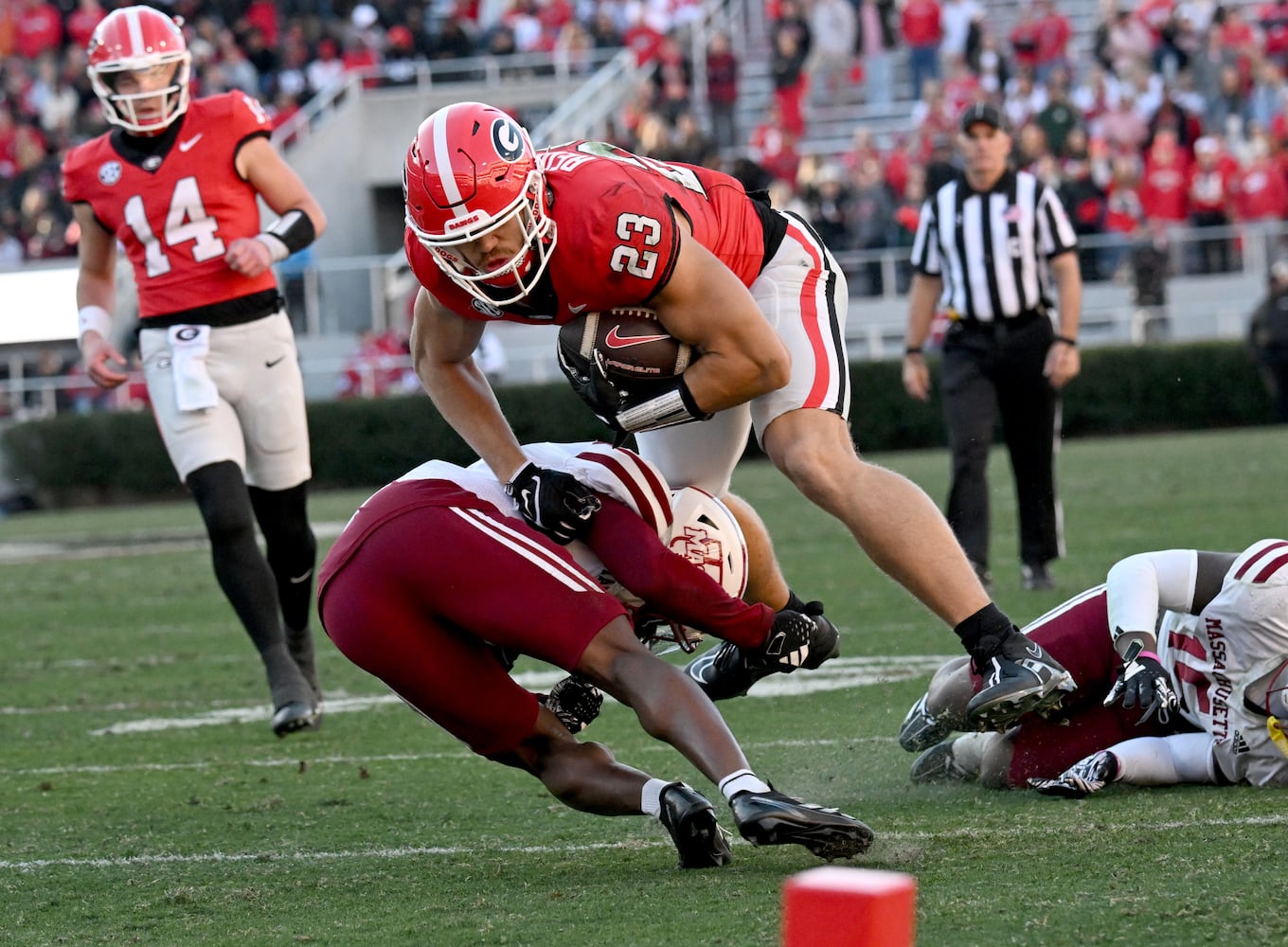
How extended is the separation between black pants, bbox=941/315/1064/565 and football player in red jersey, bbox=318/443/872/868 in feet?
11.5

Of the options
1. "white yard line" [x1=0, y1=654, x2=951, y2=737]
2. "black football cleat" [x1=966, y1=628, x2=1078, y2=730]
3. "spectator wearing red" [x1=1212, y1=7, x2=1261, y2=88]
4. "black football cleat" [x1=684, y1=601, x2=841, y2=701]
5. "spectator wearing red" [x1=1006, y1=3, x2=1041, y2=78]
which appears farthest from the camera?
"spectator wearing red" [x1=1006, y1=3, x2=1041, y2=78]

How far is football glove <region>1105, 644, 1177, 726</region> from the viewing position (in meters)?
3.53

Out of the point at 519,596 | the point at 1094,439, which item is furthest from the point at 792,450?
the point at 1094,439

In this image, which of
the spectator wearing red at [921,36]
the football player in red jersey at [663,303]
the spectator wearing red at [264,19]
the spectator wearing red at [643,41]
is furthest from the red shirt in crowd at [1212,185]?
the football player in red jersey at [663,303]

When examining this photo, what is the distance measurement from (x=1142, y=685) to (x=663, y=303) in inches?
46.3

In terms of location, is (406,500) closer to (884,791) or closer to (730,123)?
(884,791)

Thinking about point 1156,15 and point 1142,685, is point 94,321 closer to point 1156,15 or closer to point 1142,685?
point 1142,685

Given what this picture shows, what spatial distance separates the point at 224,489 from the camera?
17.7 feet

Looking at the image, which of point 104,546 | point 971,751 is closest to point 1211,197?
point 104,546

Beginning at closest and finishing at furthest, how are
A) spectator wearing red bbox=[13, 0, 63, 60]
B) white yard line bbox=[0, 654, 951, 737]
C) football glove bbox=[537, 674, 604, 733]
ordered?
football glove bbox=[537, 674, 604, 733] < white yard line bbox=[0, 654, 951, 737] < spectator wearing red bbox=[13, 0, 63, 60]

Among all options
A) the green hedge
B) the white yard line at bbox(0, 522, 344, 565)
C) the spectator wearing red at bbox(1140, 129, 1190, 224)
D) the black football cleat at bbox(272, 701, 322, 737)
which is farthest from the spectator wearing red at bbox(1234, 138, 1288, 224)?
the black football cleat at bbox(272, 701, 322, 737)

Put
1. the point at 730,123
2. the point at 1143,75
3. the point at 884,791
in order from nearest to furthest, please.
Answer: the point at 884,791 → the point at 1143,75 → the point at 730,123

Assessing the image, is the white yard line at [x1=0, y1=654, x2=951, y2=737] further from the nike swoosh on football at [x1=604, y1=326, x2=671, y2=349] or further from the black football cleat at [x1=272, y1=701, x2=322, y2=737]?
the nike swoosh on football at [x1=604, y1=326, x2=671, y2=349]

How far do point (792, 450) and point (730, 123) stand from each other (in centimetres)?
1586
